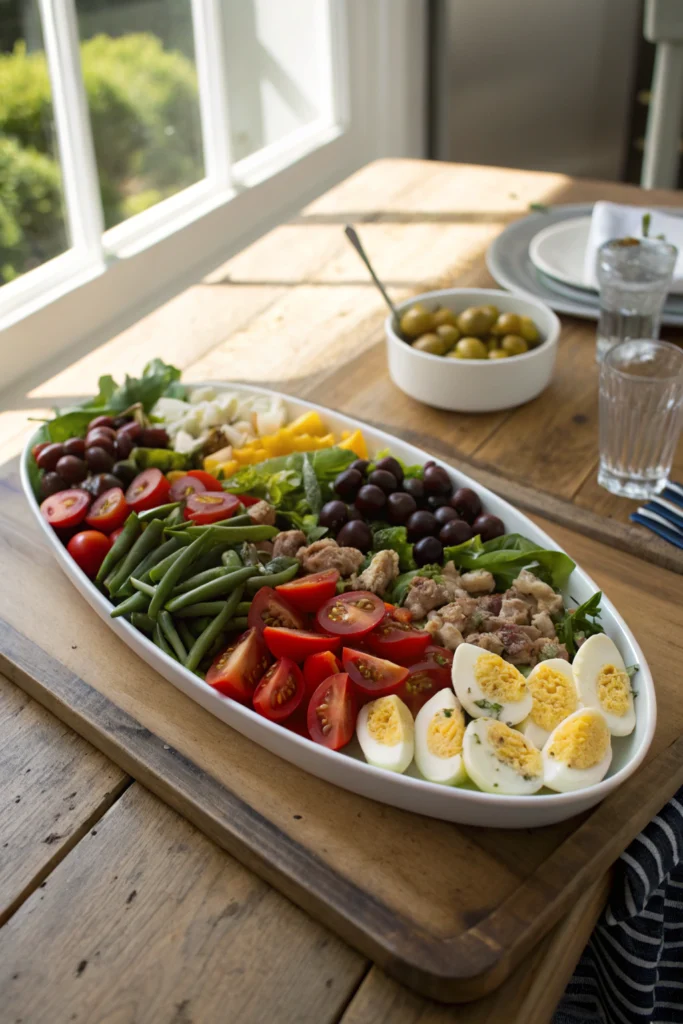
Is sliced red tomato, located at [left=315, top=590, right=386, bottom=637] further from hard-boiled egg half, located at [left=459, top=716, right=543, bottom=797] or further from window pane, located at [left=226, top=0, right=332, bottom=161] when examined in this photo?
window pane, located at [left=226, top=0, right=332, bottom=161]

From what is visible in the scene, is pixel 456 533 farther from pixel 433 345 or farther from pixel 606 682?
pixel 433 345

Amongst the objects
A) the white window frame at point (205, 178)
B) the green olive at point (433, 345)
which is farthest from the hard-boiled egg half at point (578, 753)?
the white window frame at point (205, 178)

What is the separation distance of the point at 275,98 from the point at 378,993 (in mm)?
3518

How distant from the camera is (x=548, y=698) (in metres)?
1.18

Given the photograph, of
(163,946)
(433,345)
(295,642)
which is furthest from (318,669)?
(433,345)

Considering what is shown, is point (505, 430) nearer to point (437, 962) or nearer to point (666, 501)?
point (666, 501)

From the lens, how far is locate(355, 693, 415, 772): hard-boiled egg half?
113 cm

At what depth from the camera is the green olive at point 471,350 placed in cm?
196

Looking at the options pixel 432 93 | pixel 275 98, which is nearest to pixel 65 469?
pixel 275 98

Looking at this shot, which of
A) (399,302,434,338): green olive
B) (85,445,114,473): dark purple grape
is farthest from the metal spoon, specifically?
(85,445,114,473): dark purple grape

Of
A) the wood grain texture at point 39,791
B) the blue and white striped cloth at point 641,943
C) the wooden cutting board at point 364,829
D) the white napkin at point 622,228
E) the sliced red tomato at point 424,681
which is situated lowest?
the blue and white striped cloth at point 641,943

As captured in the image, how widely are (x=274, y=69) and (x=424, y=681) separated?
319 cm

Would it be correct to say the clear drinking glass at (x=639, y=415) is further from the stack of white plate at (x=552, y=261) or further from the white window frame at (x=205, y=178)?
Answer: the white window frame at (x=205, y=178)

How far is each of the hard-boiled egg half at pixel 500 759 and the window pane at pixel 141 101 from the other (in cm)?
260
